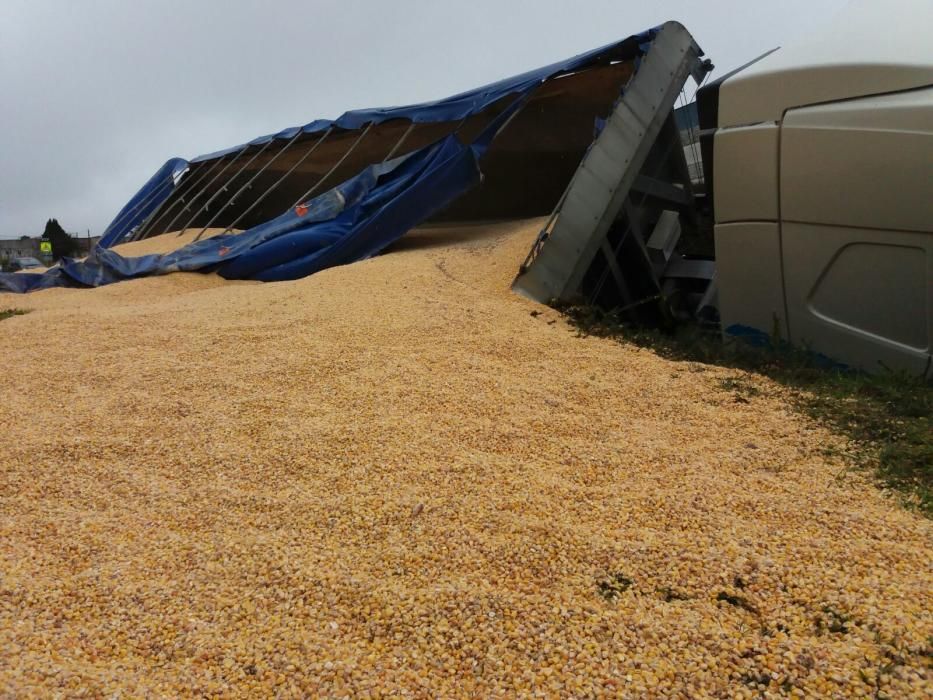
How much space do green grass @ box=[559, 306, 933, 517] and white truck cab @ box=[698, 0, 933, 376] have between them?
0.55 ft

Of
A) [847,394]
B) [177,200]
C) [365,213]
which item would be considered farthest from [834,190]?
[177,200]

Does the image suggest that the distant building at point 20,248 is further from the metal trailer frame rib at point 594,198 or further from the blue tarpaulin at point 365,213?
the metal trailer frame rib at point 594,198

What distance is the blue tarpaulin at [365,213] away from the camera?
8.40 metres

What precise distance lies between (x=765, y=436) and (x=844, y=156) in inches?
69.8

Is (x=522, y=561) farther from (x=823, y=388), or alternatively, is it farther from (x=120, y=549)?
(x=823, y=388)

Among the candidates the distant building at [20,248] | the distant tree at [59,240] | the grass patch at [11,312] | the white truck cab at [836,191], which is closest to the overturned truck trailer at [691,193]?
the white truck cab at [836,191]

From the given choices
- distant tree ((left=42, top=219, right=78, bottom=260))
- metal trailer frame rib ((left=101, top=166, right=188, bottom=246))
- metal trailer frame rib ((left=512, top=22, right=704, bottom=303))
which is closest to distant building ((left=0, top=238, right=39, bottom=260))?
distant tree ((left=42, top=219, right=78, bottom=260))

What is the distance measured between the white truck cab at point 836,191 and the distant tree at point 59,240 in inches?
1322

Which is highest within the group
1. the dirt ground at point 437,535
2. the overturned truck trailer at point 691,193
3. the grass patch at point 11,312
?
the overturned truck trailer at point 691,193

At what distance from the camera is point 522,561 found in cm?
223

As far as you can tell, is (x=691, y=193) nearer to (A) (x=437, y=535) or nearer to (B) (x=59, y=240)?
(A) (x=437, y=535)

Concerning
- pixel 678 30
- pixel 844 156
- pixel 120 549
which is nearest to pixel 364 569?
pixel 120 549

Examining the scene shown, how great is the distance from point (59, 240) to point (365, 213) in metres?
31.0

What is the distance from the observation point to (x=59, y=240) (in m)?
33.4
